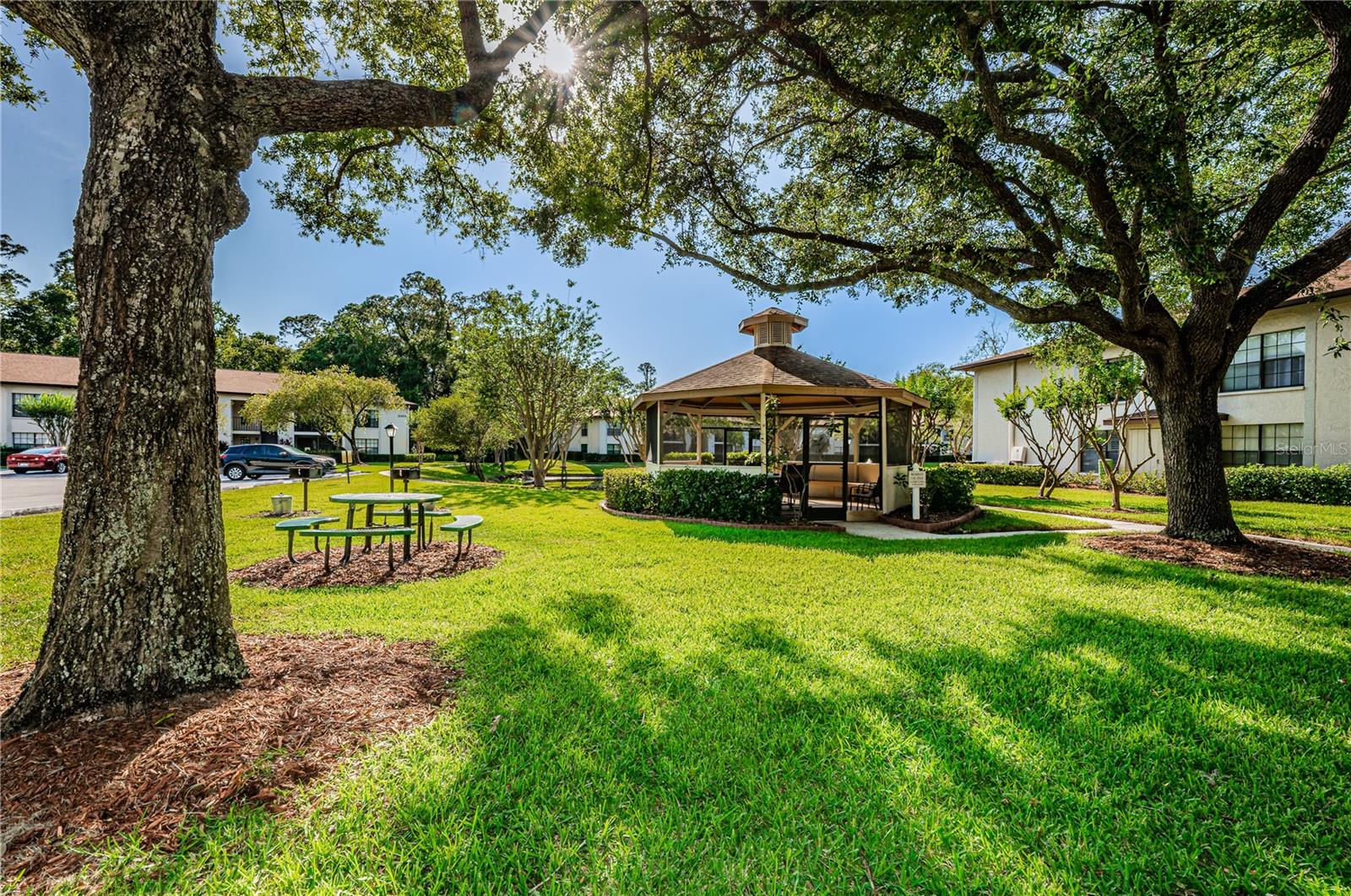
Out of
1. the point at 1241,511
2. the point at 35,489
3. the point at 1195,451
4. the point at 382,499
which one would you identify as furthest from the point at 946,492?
the point at 35,489

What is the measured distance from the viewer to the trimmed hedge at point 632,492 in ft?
38.3

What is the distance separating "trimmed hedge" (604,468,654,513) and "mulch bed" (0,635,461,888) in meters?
8.43

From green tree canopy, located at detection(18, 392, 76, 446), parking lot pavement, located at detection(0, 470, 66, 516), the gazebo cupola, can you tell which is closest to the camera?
parking lot pavement, located at detection(0, 470, 66, 516)

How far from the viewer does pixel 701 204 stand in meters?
9.71

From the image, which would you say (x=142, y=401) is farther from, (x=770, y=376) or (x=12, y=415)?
(x=12, y=415)

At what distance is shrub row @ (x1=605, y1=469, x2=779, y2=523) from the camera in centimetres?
1015

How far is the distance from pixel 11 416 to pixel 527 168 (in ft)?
139

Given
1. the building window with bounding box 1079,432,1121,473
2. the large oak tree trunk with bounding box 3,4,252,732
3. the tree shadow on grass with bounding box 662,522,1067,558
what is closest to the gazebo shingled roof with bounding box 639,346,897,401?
the tree shadow on grass with bounding box 662,522,1067,558

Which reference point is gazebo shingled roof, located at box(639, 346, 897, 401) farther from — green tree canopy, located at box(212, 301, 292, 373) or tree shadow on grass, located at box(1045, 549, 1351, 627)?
green tree canopy, located at box(212, 301, 292, 373)

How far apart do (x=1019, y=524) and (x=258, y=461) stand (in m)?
28.7

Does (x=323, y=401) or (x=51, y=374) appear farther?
(x=51, y=374)

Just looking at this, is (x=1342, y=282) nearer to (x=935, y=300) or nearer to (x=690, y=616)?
(x=935, y=300)

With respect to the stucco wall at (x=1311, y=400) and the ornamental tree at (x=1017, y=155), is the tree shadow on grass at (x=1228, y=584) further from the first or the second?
the stucco wall at (x=1311, y=400)

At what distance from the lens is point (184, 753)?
7.56 ft
